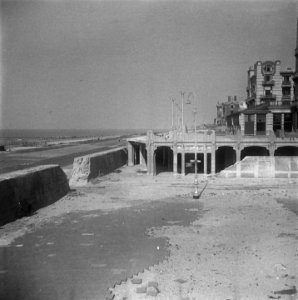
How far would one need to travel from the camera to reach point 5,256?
17.0 meters

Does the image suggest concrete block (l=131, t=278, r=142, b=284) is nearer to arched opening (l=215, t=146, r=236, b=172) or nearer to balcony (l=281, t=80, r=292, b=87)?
arched opening (l=215, t=146, r=236, b=172)

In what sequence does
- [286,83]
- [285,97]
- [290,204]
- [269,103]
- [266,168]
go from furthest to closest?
[286,83] < [285,97] < [269,103] < [266,168] < [290,204]

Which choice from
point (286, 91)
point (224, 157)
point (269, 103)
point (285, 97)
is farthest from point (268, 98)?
point (224, 157)

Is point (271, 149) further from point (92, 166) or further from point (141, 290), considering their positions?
point (141, 290)

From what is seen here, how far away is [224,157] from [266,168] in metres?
13.6

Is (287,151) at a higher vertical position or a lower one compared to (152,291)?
higher

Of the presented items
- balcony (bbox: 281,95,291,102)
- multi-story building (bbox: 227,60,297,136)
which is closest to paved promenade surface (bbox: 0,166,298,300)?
multi-story building (bbox: 227,60,297,136)

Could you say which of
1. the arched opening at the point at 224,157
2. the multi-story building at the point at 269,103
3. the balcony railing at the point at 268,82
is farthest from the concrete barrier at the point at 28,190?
the balcony railing at the point at 268,82

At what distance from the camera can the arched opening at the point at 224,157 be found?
47.7 m

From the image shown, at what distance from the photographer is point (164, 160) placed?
54.8m

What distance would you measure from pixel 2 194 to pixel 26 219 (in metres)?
2.42

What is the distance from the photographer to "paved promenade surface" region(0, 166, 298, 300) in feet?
44.3

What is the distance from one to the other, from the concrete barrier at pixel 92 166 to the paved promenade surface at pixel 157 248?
23.9 ft

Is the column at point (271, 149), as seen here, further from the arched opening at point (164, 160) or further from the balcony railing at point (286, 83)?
the balcony railing at point (286, 83)
